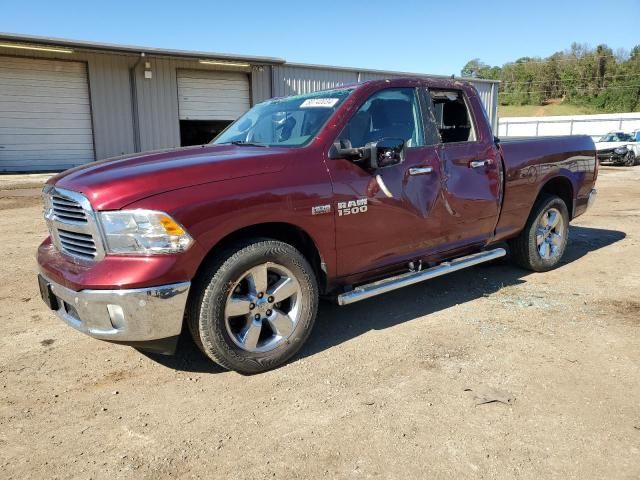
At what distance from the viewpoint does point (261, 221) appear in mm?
3264

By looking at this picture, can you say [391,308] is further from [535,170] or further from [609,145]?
[609,145]

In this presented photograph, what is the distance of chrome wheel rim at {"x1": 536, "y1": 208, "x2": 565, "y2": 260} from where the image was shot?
5672mm

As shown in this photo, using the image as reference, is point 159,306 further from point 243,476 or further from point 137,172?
point 243,476

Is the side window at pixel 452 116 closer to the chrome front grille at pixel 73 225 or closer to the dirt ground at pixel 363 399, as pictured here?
the dirt ground at pixel 363 399

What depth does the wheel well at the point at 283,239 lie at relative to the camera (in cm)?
324

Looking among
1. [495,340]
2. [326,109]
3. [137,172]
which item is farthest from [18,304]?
[495,340]

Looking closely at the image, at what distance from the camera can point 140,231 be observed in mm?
2891

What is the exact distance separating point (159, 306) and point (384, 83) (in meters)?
2.53

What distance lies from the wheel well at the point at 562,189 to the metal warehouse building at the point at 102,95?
1205cm

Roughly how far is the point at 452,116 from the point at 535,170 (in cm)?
122

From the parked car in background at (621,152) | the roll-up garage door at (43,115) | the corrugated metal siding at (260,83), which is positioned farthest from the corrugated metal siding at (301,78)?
the parked car in background at (621,152)

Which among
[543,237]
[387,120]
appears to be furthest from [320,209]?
[543,237]

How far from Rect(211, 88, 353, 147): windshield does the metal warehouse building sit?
13.0 metres

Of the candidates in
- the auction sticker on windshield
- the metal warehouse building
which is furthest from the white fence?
the auction sticker on windshield
